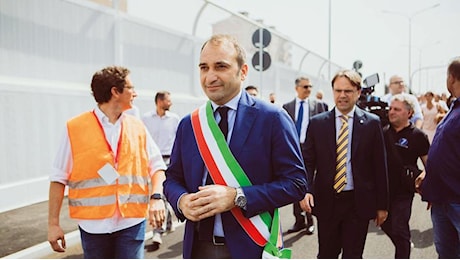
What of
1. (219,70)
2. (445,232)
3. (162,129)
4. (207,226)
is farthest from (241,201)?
(162,129)

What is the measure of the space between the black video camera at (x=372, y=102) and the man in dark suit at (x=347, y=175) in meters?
0.68

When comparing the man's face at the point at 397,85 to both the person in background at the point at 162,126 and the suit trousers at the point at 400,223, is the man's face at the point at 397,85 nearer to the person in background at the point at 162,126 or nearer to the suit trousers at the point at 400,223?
the person in background at the point at 162,126

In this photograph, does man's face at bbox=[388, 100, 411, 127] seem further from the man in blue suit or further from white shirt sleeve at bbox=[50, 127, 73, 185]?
white shirt sleeve at bbox=[50, 127, 73, 185]

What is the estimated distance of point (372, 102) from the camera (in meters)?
4.39

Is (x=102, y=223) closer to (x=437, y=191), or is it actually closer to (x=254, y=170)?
(x=254, y=170)

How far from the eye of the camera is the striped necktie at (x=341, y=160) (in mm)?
3557

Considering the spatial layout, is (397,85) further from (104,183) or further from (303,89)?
(104,183)

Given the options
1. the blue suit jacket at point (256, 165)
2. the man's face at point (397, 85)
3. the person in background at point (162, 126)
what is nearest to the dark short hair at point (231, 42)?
the blue suit jacket at point (256, 165)

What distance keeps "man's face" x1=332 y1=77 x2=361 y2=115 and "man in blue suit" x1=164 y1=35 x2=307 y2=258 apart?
158 centimetres

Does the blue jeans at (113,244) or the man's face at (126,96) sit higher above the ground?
the man's face at (126,96)

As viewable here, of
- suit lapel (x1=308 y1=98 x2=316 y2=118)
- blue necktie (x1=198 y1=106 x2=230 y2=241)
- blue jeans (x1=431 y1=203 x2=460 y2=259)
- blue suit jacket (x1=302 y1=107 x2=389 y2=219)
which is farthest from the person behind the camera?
suit lapel (x1=308 y1=98 x2=316 y2=118)

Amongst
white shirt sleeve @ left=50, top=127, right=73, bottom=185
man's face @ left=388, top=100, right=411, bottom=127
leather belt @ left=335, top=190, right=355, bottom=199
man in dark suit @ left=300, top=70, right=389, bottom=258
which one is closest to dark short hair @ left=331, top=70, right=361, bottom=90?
man in dark suit @ left=300, top=70, right=389, bottom=258

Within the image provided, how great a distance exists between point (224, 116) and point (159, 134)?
4256 millimetres

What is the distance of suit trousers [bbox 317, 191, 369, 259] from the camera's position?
3.55 metres
